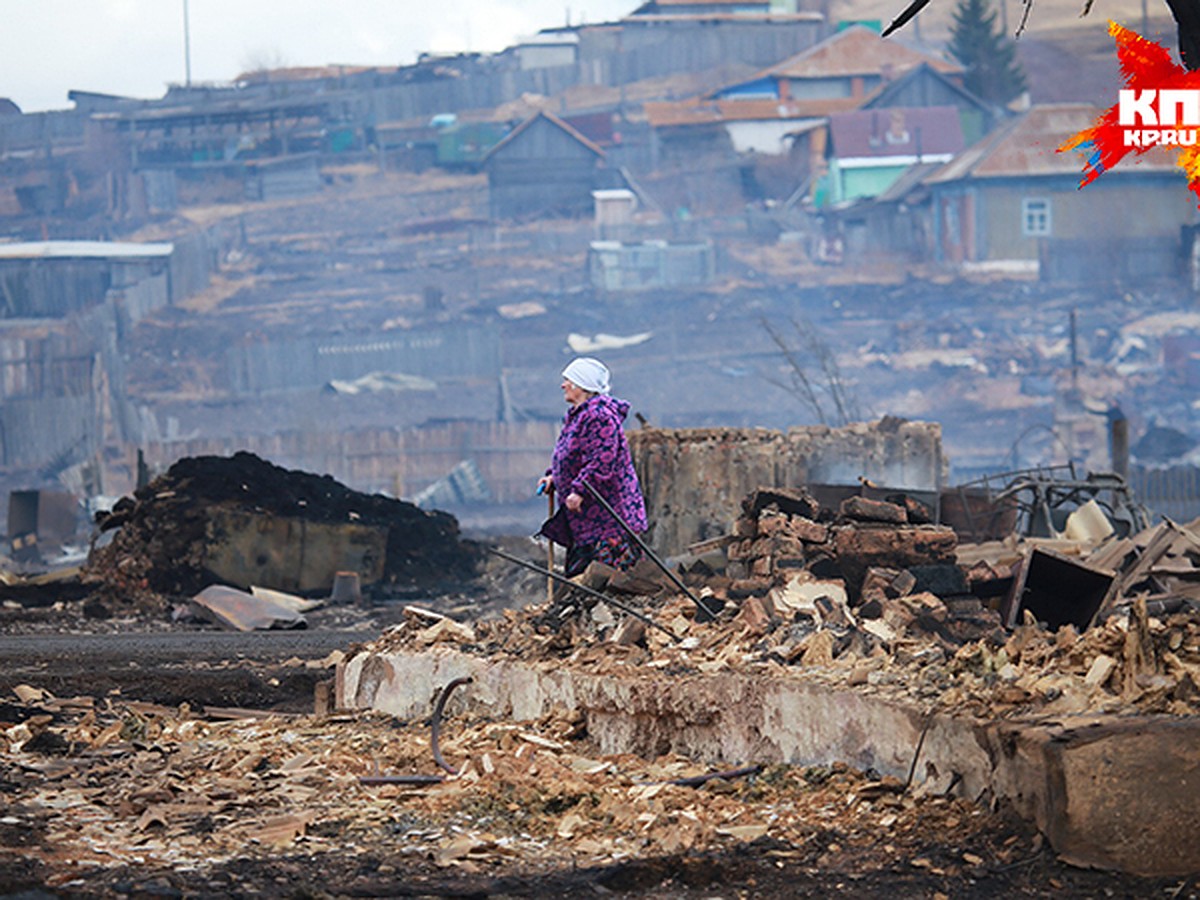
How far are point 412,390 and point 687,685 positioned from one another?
51.1 meters

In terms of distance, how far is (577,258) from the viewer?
66.3m

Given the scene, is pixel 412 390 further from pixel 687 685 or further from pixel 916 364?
pixel 687 685

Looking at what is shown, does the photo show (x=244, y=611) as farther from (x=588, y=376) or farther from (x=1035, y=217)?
(x=1035, y=217)

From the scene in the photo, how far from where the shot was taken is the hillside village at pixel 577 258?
53.4 metres

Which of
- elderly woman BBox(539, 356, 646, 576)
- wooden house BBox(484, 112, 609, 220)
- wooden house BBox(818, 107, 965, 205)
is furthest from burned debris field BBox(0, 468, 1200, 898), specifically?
wooden house BBox(484, 112, 609, 220)

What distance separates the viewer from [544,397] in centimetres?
5581

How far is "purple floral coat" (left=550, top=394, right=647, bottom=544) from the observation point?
29.6ft

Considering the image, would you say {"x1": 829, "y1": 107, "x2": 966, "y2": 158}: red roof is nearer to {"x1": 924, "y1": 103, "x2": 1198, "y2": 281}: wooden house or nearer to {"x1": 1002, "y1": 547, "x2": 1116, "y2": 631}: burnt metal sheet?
{"x1": 924, "y1": 103, "x2": 1198, "y2": 281}: wooden house

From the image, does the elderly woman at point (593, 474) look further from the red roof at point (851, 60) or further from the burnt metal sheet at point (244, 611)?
the red roof at point (851, 60)

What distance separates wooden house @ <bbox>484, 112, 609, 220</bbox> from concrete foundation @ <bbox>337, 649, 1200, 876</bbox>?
2419 inches

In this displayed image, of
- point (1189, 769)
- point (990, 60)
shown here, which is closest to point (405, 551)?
point (1189, 769)
